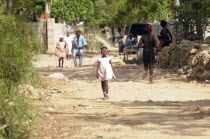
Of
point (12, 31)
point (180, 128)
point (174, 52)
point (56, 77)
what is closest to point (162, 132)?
point (180, 128)

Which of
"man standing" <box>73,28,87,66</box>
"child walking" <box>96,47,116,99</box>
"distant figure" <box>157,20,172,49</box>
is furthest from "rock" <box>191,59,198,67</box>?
"man standing" <box>73,28,87,66</box>

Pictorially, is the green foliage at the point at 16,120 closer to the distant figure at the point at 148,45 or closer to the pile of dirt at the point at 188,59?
the distant figure at the point at 148,45

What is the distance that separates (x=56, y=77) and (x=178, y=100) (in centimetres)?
625

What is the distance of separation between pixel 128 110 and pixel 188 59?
9.43 metres

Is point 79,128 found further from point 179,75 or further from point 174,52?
point 174,52

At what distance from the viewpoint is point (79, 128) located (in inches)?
402

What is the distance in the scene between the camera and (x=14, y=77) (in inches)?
528

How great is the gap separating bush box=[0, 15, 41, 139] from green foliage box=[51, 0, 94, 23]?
86.4 ft

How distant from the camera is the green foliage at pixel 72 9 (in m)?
45.2

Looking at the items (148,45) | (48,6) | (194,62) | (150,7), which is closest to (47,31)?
(48,6)

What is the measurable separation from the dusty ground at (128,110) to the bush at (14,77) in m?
0.80

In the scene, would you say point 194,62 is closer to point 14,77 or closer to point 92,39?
point 14,77

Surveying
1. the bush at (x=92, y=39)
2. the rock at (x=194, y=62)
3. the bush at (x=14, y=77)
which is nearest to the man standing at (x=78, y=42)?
the rock at (x=194, y=62)

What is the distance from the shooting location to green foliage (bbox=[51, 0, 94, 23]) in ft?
148
